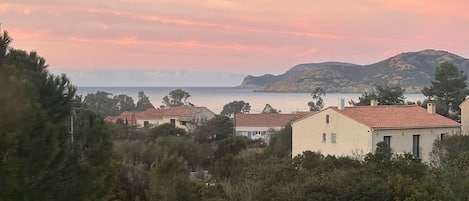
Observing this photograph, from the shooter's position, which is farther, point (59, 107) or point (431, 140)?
point (431, 140)

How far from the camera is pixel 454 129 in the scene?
35469 mm

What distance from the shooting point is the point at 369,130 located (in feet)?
105

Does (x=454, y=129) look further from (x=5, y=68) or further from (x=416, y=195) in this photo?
(x=5, y=68)

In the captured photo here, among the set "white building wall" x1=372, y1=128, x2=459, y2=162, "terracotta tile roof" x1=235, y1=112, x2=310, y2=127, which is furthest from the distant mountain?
"white building wall" x1=372, y1=128, x2=459, y2=162

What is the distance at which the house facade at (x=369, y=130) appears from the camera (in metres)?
32.4

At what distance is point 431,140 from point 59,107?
26898 mm

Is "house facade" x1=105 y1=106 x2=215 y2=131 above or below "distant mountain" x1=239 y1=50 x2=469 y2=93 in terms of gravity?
below

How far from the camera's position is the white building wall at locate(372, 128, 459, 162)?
106 ft

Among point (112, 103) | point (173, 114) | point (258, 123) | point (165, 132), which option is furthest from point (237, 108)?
point (165, 132)

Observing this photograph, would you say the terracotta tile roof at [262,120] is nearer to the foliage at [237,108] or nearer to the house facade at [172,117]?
the house facade at [172,117]

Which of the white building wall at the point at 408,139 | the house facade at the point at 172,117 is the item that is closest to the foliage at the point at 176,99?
the house facade at the point at 172,117

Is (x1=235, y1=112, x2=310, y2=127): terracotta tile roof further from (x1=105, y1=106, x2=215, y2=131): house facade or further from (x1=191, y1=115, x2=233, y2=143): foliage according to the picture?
(x1=191, y1=115, x2=233, y2=143): foliage

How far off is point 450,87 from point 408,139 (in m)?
17.2

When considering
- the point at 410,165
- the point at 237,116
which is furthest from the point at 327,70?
the point at 410,165
